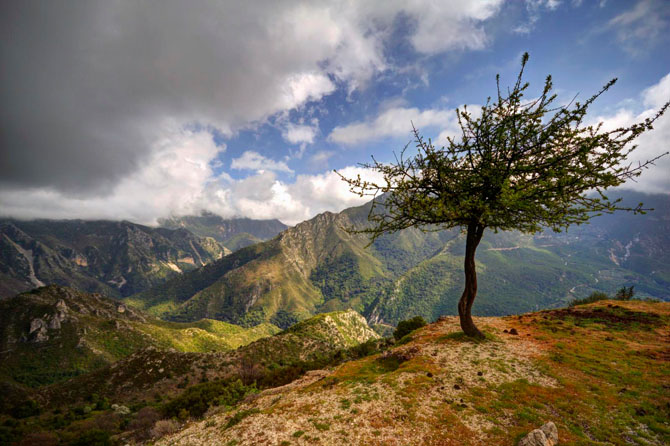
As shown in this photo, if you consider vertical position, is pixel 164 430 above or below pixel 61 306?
above

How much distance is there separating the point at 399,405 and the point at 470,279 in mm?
12005

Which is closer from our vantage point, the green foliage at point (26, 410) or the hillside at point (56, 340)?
the green foliage at point (26, 410)

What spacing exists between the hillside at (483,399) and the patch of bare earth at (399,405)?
6 cm

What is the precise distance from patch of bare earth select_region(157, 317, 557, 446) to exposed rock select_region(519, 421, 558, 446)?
150cm

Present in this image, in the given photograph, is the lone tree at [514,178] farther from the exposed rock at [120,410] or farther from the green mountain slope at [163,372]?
the exposed rock at [120,410]

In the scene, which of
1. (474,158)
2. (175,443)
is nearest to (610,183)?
(474,158)

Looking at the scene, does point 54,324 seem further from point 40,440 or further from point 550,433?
point 550,433

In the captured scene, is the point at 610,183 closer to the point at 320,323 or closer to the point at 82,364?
the point at 320,323

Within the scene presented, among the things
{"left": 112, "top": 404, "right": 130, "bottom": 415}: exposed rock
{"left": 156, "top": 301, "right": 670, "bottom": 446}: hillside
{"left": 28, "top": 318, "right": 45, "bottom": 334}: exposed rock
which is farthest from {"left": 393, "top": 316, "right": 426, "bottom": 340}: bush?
{"left": 28, "top": 318, "right": 45, "bottom": 334}: exposed rock

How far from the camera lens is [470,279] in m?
20.7

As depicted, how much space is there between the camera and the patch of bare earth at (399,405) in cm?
1122

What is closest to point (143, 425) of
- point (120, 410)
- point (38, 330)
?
→ point (120, 410)

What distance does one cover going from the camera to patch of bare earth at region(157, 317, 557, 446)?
11.2 meters

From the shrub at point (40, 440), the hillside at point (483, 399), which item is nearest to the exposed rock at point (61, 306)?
the shrub at point (40, 440)
